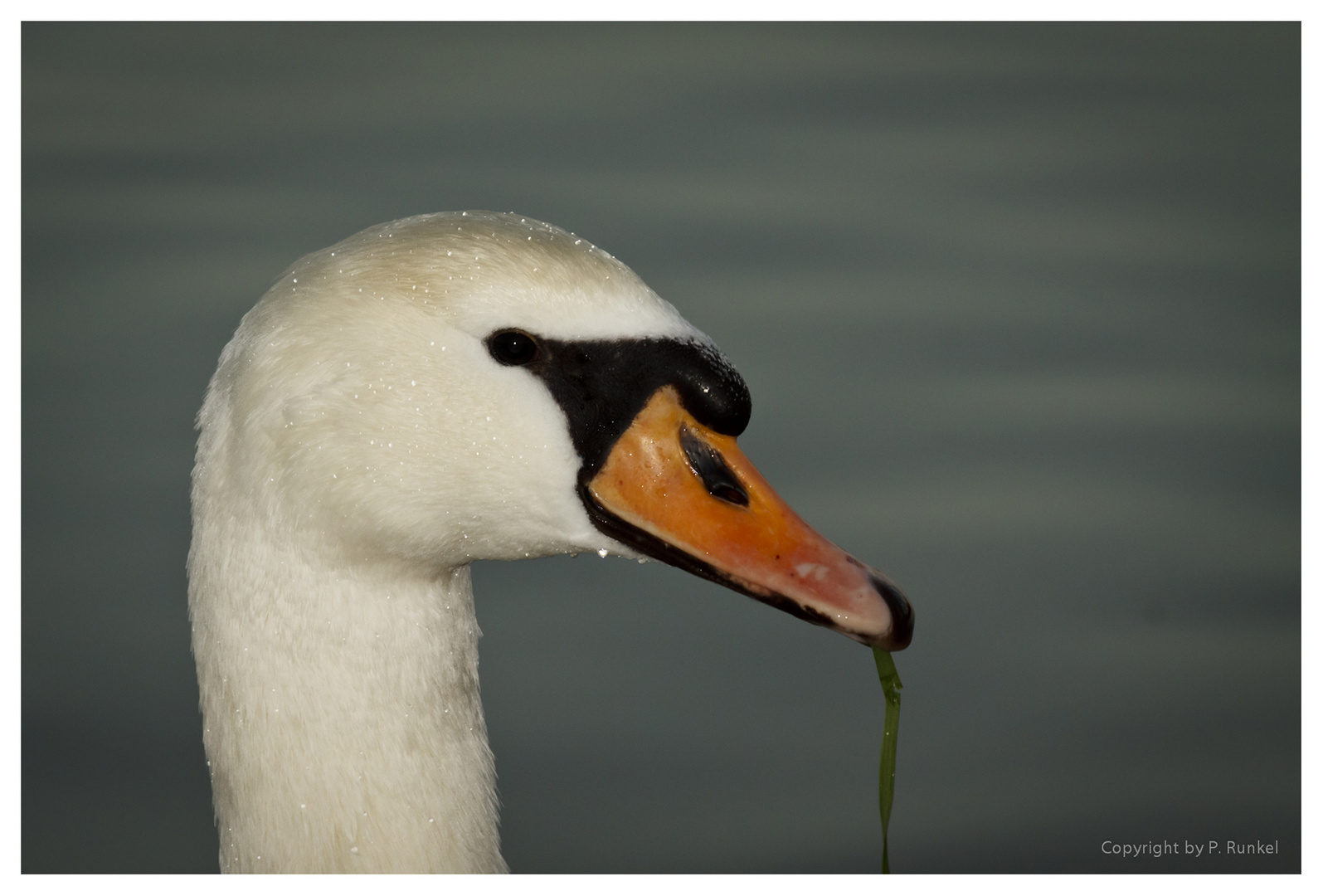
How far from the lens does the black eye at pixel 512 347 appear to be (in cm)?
245

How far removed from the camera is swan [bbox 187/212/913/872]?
8.01 ft

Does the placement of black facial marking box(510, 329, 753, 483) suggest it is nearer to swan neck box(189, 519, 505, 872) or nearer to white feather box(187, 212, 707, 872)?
white feather box(187, 212, 707, 872)

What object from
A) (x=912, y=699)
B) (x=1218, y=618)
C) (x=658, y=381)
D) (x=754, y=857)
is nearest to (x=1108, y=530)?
(x=1218, y=618)

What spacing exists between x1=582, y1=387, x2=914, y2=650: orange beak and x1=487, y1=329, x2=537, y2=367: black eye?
21 centimetres

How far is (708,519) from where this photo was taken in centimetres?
247

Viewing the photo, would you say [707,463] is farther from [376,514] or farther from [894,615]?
[376,514]

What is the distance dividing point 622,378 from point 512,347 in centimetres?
19

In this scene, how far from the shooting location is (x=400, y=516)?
2498 millimetres
